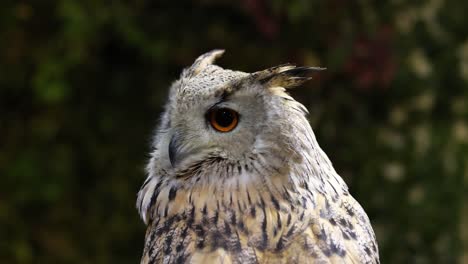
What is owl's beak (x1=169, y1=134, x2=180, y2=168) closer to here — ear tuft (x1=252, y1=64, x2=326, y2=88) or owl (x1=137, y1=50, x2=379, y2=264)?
owl (x1=137, y1=50, x2=379, y2=264)

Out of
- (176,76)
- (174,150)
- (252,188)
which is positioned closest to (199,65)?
(174,150)

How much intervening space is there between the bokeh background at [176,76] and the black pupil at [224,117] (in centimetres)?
223

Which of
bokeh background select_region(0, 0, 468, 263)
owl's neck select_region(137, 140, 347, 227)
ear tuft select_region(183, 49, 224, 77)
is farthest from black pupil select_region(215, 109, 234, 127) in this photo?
bokeh background select_region(0, 0, 468, 263)

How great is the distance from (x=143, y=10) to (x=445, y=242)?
1.89m

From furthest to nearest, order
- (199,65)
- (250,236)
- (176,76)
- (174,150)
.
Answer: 1. (176,76)
2. (199,65)
3. (174,150)
4. (250,236)

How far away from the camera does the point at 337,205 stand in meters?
2.26

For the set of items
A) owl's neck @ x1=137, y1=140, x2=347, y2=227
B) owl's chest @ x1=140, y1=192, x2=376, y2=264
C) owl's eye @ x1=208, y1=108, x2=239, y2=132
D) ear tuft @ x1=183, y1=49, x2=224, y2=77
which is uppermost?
ear tuft @ x1=183, y1=49, x2=224, y2=77

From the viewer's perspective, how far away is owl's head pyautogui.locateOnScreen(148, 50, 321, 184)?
220 centimetres

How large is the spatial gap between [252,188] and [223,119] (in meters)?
0.18

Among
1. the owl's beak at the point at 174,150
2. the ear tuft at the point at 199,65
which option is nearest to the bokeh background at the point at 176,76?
the ear tuft at the point at 199,65

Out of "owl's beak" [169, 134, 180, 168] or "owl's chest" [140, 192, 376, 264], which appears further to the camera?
"owl's beak" [169, 134, 180, 168]

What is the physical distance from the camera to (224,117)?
2.24m

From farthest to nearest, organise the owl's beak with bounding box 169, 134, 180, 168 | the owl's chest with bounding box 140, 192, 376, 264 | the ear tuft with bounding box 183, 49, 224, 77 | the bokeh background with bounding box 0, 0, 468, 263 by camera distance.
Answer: the bokeh background with bounding box 0, 0, 468, 263
the ear tuft with bounding box 183, 49, 224, 77
the owl's beak with bounding box 169, 134, 180, 168
the owl's chest with bounding box 140, 192, 376, 264

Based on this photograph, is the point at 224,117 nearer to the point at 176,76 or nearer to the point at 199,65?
the point at 199,65
